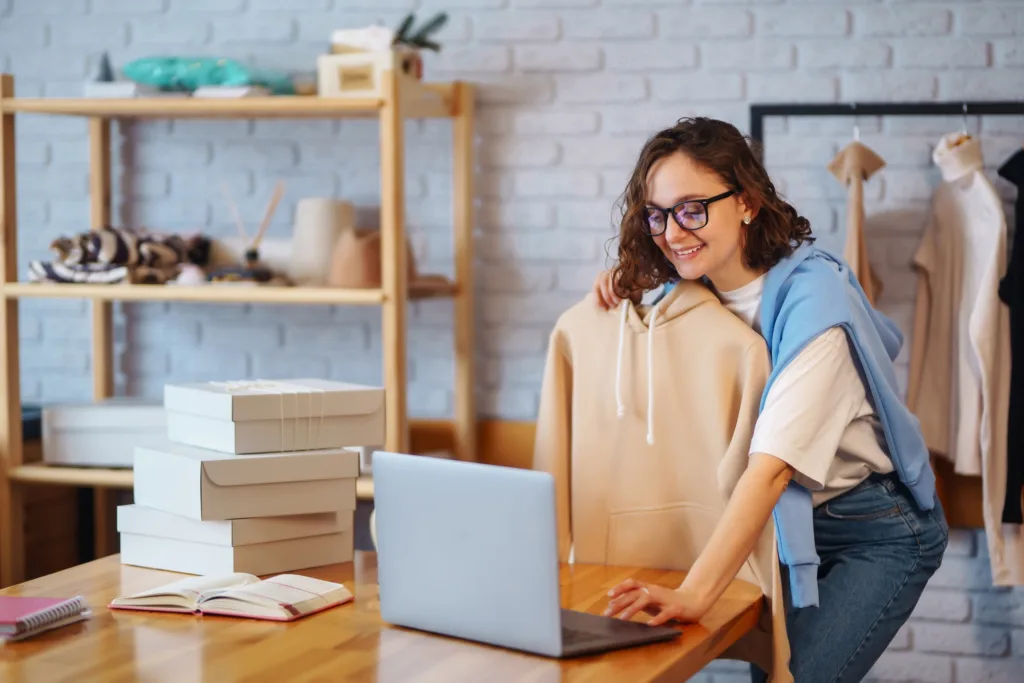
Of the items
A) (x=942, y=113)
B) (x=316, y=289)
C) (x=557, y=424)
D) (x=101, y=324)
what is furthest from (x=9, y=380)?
(x=942, y=113)

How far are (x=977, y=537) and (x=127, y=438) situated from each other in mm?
2008

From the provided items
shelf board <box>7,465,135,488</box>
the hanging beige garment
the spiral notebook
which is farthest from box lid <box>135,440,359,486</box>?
the hanging beige garment

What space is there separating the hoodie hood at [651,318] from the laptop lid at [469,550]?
478 millimetres

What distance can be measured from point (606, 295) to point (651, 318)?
0.32 feet

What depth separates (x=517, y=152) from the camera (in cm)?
293

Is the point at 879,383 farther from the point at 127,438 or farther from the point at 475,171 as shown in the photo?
the point at 127,438

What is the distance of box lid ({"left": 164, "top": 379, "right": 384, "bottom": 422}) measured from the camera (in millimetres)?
1796

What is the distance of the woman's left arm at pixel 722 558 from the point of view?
5.01 feet

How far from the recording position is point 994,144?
2.70m

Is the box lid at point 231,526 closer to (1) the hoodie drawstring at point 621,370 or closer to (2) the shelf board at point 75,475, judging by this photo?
(1) the hoodie drawstring at point 621,370

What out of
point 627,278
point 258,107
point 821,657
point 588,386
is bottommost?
point 821,657

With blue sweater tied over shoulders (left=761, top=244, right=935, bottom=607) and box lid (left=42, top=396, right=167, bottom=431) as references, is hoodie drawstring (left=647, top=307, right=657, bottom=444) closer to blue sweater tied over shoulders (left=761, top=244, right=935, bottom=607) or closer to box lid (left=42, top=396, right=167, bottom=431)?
blue sweater tied over shoulders (left=761, top=244, right=935, bottom=607)

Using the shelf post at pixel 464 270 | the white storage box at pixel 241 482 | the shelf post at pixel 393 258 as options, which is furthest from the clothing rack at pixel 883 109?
the white storage box at pixel 241 482

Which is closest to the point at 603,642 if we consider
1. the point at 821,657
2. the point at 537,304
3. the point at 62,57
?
the point at 821,657
